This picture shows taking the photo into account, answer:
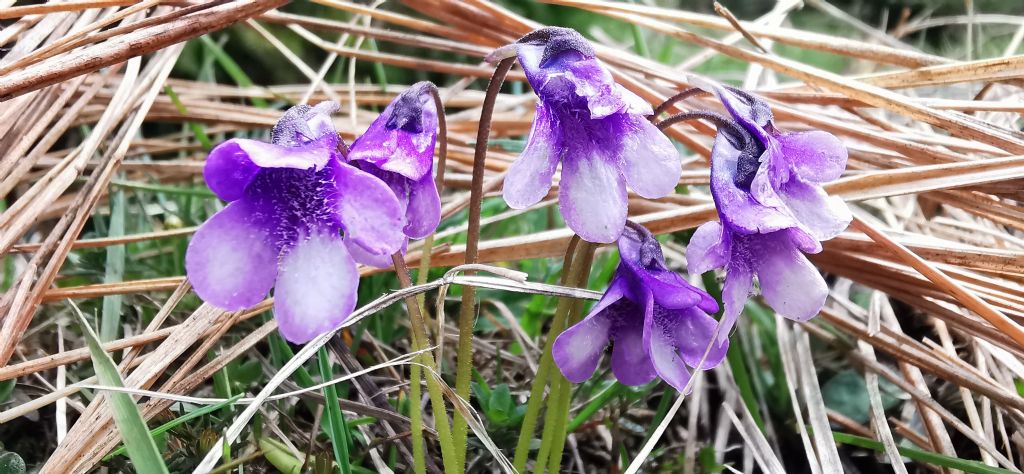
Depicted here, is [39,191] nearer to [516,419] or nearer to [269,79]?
[516,419]

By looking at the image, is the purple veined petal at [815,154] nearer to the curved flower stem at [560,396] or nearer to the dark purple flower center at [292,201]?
the curved flower stem at [560,396]

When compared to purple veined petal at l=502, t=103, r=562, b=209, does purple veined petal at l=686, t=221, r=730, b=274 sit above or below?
below

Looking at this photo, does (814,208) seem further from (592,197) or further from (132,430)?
(132,430)

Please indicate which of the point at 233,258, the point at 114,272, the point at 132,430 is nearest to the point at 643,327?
the point at 233,258

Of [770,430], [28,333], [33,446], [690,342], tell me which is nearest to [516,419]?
[690,342]

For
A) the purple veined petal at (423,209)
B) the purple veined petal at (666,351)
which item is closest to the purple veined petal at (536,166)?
the purple veined petal at (423,209)

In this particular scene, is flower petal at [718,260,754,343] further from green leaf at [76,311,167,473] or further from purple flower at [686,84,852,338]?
green leaf at [76,311,167,473]

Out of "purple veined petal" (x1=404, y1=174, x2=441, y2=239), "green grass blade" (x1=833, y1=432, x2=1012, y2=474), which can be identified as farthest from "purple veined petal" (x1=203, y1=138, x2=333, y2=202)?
"green grass blade" (x1=833, y1=432, x2=1012, y2=474)
